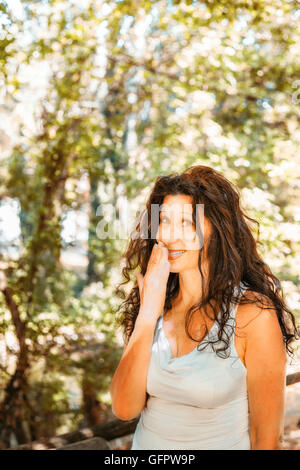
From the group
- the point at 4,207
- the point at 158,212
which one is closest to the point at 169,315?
the point at 158,212

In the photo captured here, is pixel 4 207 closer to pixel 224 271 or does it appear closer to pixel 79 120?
pixel 79 120

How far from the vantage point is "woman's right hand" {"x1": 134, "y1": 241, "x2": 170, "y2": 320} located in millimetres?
1724

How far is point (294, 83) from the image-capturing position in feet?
16.3

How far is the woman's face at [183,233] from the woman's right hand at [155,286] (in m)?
0.06

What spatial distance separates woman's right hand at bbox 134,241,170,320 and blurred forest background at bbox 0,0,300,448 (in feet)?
6.62

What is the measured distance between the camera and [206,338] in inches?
69.3

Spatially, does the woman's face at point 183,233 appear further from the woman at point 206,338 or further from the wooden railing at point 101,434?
the wooden railing at point 101,434

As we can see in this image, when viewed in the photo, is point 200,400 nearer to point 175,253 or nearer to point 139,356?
point 139,356

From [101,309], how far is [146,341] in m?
3.35

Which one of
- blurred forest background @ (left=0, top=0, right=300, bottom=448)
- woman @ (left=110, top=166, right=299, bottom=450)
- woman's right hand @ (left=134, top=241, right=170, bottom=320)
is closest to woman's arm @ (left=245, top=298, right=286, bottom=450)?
woman @ (left=110, top=166, right=299, bottom=450)

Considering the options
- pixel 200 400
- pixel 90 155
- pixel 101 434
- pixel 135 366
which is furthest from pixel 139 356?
pixel 90 155

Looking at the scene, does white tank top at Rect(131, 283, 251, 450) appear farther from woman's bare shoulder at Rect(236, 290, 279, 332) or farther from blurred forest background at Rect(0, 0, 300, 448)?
blurred forest background at Rect(0, 0, 300, 448)

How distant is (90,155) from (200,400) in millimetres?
3763

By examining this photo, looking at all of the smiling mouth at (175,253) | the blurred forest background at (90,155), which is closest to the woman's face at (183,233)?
the smiling mouth at (175,253)
